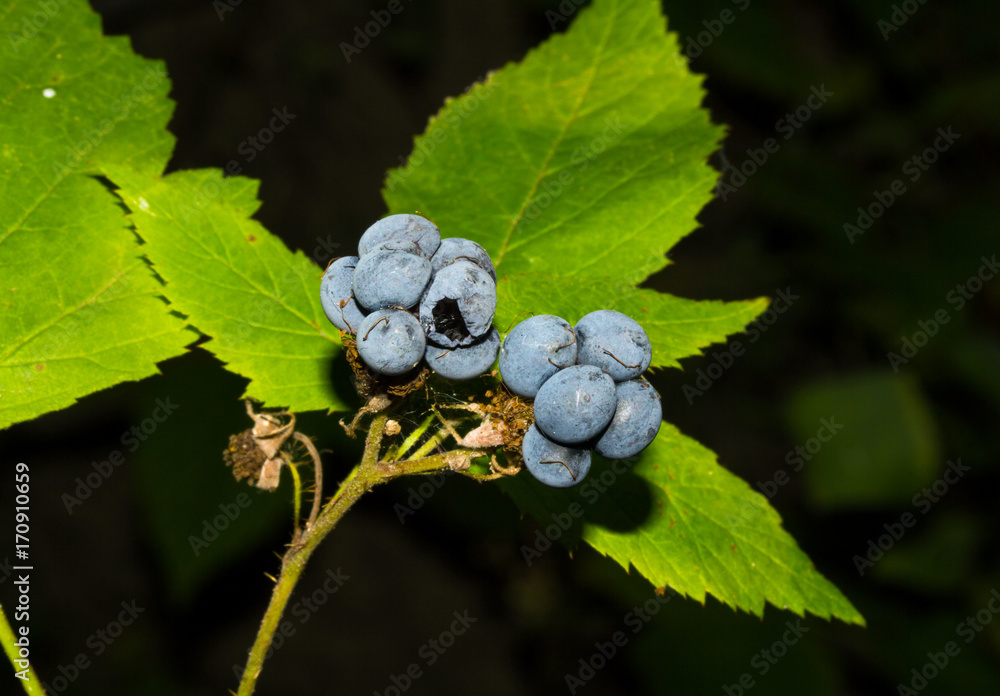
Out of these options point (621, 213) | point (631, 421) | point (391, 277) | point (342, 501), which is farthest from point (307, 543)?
point (621, 213)

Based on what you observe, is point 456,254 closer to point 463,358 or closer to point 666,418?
point 463,358

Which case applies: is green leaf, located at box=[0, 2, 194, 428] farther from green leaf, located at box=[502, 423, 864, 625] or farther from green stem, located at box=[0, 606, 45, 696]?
green leaf, located at box=[502, 423, 864, 625]

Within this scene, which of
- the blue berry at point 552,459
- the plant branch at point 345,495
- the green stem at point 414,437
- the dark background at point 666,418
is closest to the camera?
the blue berry at point 552,459

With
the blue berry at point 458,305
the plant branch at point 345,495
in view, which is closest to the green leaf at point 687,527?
the plant branch at point 345,495

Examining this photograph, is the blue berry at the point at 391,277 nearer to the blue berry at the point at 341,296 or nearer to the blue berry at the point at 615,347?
the blue berry at the point at 341,296

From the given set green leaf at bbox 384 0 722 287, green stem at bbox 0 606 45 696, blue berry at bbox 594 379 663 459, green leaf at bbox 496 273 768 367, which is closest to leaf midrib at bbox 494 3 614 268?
green leaf at bbox 384 0 722 287

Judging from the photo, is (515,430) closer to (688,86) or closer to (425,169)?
(425,169)

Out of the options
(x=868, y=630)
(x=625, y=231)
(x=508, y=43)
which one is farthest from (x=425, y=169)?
(x=508, y=43)
